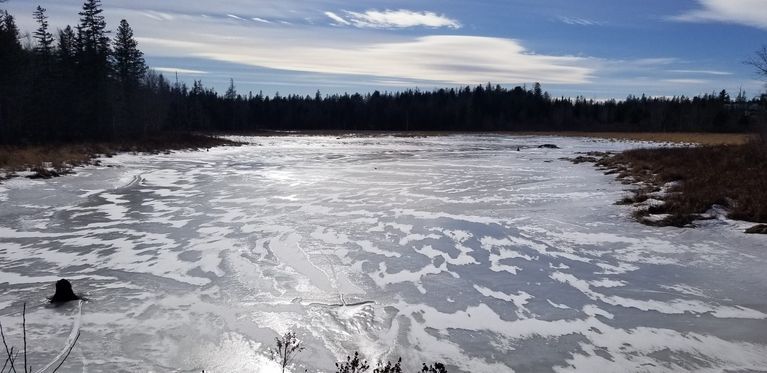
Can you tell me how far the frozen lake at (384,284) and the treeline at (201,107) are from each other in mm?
25697

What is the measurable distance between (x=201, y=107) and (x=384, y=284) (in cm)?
10197

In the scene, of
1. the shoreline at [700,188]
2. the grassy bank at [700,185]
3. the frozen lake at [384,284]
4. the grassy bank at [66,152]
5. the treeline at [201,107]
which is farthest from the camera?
the treeline at [201,107]

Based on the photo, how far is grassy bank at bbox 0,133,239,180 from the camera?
1886 centimetres

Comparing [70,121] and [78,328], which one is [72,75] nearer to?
[70,121]

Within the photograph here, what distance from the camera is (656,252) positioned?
8.85 metres

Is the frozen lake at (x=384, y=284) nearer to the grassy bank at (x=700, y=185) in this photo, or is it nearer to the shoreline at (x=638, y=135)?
the grassy bank at (x=700, y=185)

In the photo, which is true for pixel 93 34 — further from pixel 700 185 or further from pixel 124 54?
pixel 700 185

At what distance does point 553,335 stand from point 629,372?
101 cm

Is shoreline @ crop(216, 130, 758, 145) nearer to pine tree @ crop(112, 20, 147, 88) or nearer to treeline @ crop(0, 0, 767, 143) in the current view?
treeline @ crop(0, 0, 767, 143)

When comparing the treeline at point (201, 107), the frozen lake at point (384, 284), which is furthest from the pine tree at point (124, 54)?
the frozen lake at point (384, 284)

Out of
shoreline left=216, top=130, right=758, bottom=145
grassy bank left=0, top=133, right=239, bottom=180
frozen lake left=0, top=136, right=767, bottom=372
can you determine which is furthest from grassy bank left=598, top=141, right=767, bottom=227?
shoreline left=216, top=130, right=758, bottom=145

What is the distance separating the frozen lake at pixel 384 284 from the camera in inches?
198

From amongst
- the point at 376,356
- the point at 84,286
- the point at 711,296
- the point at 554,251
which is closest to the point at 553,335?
the point at 376,356

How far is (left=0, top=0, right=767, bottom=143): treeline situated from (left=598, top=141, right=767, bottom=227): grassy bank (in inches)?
451
